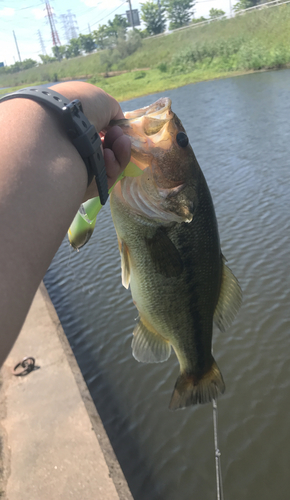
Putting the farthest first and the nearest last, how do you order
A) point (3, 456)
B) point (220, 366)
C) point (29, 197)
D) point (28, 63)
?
point (28, 63) < point (220, 366) < point (3, 456) < point (29, 197)

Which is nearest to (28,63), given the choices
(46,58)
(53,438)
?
(46,58)

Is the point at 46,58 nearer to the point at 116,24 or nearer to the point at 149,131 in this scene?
the point at 116,24

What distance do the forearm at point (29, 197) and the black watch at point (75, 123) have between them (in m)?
0.02

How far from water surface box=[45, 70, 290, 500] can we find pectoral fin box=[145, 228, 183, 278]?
2.43 metres

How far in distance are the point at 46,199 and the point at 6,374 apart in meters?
3.93

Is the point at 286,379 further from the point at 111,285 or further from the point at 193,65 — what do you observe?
the point at 193,65

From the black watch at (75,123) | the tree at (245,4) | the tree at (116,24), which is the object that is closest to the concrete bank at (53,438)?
the black watch at (75,123)

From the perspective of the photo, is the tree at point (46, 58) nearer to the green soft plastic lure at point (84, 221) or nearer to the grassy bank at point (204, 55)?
the grassy bank at point (204, 55)

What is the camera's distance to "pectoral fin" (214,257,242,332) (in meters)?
1.99

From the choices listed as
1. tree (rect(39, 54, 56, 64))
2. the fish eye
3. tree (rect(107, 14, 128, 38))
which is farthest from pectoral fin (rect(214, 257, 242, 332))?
tree (rect(39, 54, 56, 64))

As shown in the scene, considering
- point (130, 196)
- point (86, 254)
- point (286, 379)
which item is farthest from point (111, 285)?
point (130, 196)

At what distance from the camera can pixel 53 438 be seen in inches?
129

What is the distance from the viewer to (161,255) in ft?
5.81

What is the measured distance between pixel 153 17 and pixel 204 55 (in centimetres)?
3302
